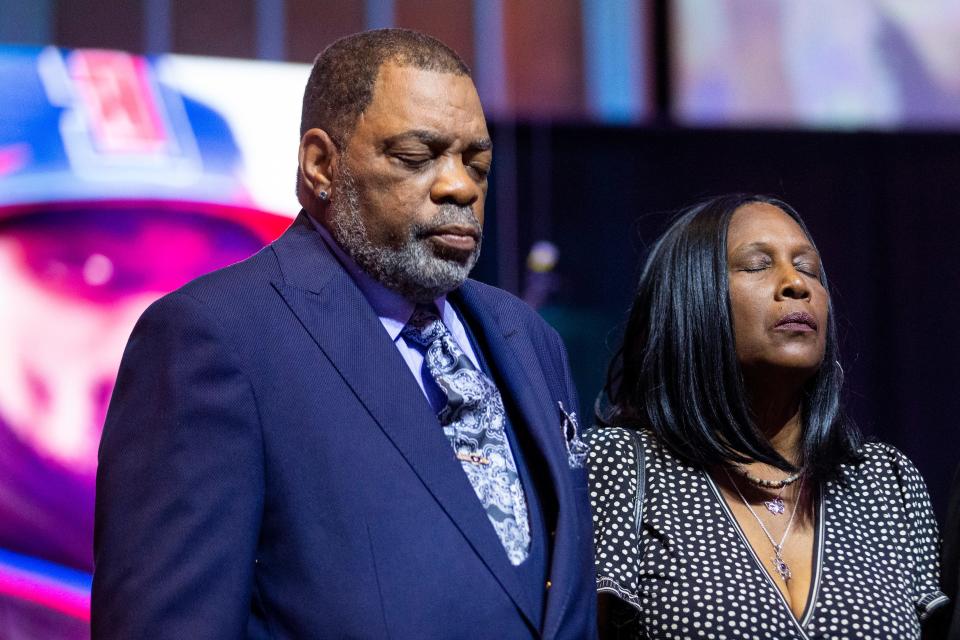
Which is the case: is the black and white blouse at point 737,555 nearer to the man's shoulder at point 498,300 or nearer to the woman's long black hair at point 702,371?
the woman's long black hair at point 702,371

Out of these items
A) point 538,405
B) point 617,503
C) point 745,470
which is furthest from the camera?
point 745,470

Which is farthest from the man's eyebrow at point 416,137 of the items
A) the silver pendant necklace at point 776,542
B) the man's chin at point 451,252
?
the silver pendant necklace at point 776,542

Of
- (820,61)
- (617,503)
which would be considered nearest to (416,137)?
(617,503)

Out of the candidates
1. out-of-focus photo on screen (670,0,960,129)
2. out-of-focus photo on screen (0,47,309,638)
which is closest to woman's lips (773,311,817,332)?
out-of-focus photo on screen (0,47,309,638)

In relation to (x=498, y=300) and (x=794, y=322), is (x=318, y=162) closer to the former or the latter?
(x=498, y=300)

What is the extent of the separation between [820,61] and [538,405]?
3193mm

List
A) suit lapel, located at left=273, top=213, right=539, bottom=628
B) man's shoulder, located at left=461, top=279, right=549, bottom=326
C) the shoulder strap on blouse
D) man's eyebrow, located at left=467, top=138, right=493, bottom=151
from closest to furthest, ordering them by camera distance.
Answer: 1. suit lapel, located at left=273, top=213, right=539, bottom=628
2. man's eyebrow, located at left=467, top=138, right=493, bottom=151
3. man's shoulder, located at left=461, top=279, right=549, bottom=326
4. the shoulder strap on blouse

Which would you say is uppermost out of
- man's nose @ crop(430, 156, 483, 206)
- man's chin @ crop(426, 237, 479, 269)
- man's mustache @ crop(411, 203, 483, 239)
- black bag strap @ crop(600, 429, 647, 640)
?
man's nose @ crop(430, 156, 483, 206)

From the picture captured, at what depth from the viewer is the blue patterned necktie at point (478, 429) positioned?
154cm

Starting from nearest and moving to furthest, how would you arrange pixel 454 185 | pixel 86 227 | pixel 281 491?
pixel 281 491
pixel 454 185
pixel 86 227

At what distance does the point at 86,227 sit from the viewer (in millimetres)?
2676

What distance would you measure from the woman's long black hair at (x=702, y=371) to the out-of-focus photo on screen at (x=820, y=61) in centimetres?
223

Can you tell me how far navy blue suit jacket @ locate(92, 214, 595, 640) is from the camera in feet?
4.43

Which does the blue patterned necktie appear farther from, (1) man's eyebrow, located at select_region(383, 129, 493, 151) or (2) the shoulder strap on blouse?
(2) the shoulder strap on blouse
